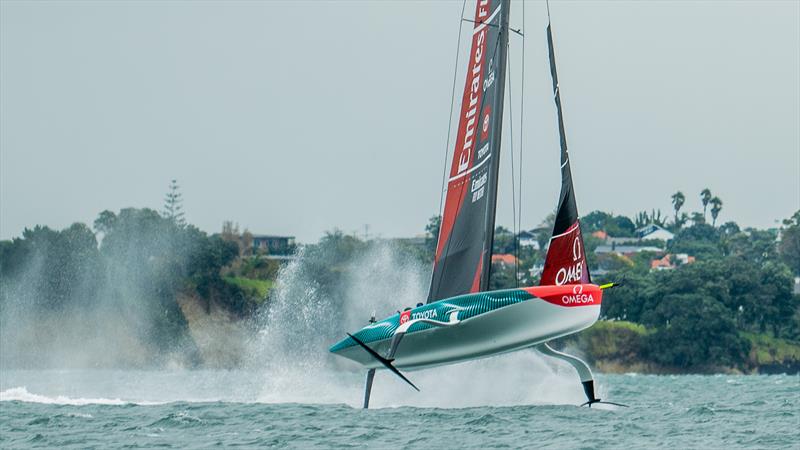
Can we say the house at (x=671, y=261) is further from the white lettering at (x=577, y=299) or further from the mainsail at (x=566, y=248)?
the white lettering at (x=577, y=299)

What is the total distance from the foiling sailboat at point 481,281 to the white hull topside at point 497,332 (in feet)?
0.07

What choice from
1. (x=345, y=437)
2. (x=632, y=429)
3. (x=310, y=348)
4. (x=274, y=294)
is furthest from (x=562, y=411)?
(x=274, y=294)

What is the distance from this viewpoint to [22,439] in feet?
88.7

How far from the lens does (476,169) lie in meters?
31.8

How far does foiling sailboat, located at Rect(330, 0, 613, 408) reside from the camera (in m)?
28.7

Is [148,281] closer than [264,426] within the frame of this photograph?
No

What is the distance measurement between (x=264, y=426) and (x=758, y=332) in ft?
317

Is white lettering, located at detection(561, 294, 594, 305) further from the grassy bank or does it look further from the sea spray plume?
the grassy bank

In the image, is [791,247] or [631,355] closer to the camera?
[631,355]

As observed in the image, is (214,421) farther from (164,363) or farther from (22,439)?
(164,363)

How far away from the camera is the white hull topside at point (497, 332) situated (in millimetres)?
28500

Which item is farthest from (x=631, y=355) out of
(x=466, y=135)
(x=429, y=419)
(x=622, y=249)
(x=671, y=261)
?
(x=429, y=419)

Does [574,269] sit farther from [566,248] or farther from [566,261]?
[566,248]

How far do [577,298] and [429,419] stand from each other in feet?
13.9
